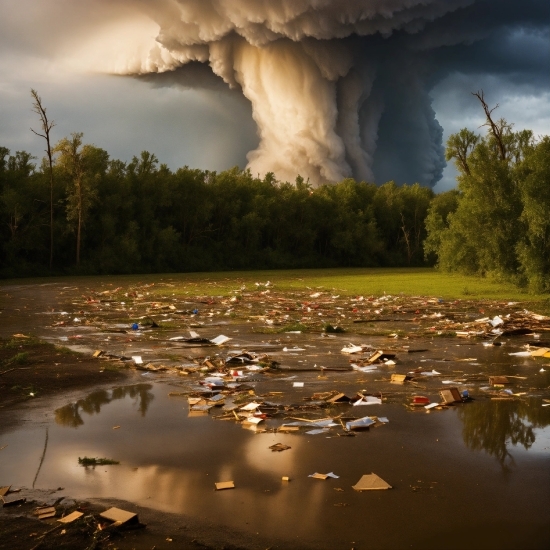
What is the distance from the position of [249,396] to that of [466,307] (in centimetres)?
1482

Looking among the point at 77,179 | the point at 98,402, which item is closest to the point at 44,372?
the point at 98,402

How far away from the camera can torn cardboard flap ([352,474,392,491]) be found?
609cm

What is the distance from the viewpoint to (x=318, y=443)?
24.4 feet

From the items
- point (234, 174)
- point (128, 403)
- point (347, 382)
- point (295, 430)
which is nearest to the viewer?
point (295, 430)

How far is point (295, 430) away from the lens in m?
7.98

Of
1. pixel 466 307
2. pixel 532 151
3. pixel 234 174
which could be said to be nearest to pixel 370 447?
pixel 466 307

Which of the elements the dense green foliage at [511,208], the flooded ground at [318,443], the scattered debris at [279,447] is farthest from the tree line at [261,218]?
the scattered debris at [279,447]

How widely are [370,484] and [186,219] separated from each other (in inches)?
2391

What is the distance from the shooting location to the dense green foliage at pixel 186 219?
5225 cm

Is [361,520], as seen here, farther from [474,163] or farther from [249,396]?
[474,163]

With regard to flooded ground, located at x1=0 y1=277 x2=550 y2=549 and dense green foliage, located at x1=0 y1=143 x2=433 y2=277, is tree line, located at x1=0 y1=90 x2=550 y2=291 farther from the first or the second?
flooded ground, located at x1=0 y1=277 x2=550 y2=549

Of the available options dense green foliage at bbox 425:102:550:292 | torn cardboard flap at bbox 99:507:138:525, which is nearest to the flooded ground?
torn cardboard flap at bbox 99:507:138:525

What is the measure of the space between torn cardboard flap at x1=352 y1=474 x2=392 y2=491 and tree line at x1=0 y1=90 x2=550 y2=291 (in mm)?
24394

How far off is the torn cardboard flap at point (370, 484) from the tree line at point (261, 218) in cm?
2439
